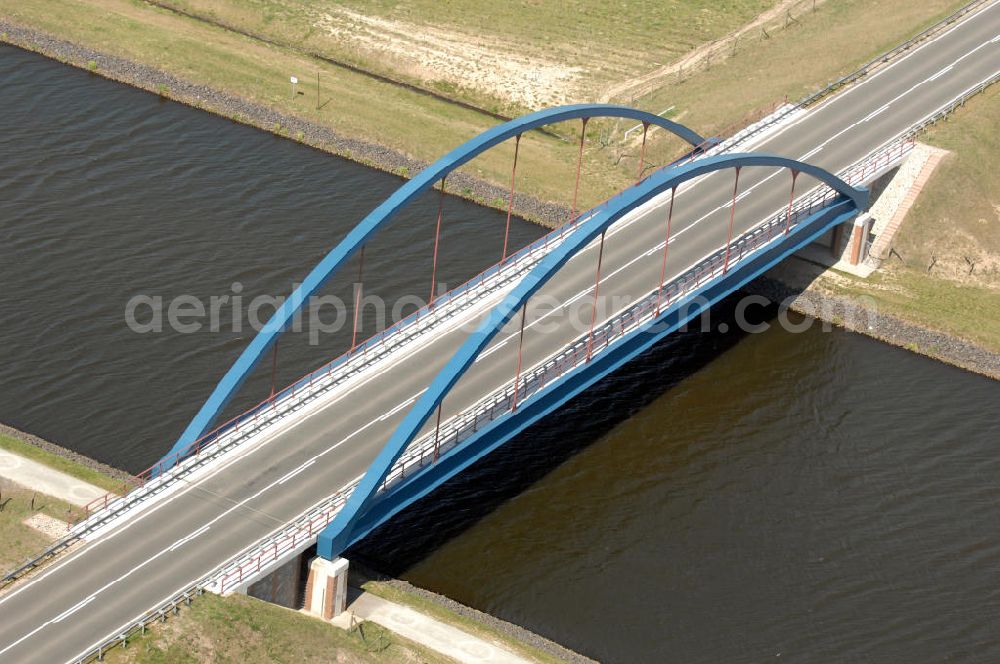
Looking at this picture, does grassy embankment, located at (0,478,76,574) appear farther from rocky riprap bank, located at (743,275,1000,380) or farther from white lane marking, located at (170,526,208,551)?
rocky riprap bank, located at (743,275,1000,380)

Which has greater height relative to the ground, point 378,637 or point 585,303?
point 585,303

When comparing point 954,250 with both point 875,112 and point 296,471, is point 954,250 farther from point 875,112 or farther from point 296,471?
point 296,471

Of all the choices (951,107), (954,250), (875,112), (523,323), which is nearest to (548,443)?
(523,323)

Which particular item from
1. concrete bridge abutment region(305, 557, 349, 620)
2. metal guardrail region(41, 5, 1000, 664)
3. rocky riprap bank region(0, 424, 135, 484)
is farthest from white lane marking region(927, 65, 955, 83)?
rocky riprap bank region(0, 424, 135, 484)

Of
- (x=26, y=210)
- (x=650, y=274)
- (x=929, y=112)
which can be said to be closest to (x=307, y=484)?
(x=650, y=274)

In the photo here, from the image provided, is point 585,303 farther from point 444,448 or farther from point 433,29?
point 433,29

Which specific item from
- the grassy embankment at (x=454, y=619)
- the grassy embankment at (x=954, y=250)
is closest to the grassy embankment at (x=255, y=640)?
the grassy embankment at (x=454, y=619)

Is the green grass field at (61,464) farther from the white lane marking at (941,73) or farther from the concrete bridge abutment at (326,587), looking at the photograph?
the white lane marking at (941,73)
